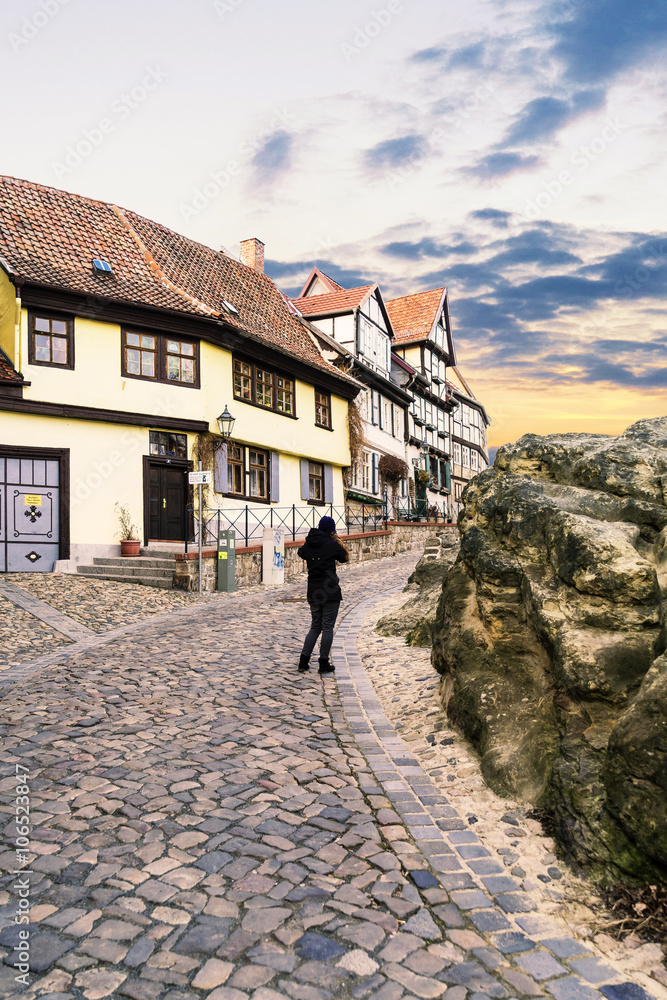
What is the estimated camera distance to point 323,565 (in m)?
8.30

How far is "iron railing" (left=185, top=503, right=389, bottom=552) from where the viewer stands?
20.6 metres

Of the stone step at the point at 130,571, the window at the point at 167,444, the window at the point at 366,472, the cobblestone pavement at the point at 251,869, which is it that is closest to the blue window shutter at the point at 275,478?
the window at the point at 167,444

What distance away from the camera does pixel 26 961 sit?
2.81 meters

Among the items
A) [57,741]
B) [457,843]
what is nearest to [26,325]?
[57,741]

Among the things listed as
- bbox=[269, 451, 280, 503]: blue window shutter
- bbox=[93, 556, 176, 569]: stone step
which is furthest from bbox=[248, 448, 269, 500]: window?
bbox=[93, 556, 176, 569]: stone step

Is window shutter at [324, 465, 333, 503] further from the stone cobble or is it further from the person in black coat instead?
the person in black coat

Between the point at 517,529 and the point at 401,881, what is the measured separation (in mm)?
2426

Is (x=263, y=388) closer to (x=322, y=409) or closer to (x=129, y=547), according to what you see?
(x=322, y=409)

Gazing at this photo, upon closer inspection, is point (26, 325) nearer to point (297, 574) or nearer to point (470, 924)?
point (297, 574)

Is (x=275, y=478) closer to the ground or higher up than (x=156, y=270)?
closer to the ground

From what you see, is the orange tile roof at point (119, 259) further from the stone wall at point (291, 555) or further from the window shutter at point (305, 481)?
the stone wall at point (291, 555)

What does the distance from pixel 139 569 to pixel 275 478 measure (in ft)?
25.1

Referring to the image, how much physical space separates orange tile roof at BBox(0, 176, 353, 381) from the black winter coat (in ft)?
42.5

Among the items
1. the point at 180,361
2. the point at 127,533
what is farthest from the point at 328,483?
the point at 127,533
